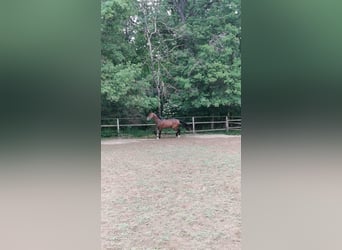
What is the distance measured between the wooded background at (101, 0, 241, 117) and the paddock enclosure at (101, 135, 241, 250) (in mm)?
1614

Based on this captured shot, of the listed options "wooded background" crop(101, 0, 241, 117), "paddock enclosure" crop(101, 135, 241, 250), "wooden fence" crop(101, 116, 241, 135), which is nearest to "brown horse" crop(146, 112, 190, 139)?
"wooden fence" crop(101, 116, 241, 135)

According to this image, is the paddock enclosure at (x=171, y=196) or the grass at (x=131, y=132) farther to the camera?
the grass at (x=131, y=132)

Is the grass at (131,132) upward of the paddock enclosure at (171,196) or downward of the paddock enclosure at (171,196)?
upward

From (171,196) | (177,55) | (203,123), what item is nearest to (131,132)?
(203,123)

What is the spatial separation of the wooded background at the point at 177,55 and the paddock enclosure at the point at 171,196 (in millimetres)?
1614

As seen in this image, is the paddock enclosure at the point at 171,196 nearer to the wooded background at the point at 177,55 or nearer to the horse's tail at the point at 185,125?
the horse's tail at the point at 185,125

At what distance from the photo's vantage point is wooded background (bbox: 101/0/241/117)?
7411 millimetres

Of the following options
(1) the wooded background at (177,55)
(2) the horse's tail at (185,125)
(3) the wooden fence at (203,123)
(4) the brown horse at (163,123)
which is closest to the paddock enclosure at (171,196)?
(4) the brown horse at (163,123)

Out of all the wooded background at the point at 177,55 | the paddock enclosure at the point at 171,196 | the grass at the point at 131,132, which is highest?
the wooded background at the point at 177,55

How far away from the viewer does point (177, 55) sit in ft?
26.0

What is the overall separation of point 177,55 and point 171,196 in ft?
15.3

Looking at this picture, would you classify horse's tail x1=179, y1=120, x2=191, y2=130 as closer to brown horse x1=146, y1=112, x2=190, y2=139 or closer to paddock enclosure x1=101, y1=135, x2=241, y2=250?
brown horse x1=146, y1=112, x2=190, y2=139

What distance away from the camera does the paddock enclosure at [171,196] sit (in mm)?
2629
